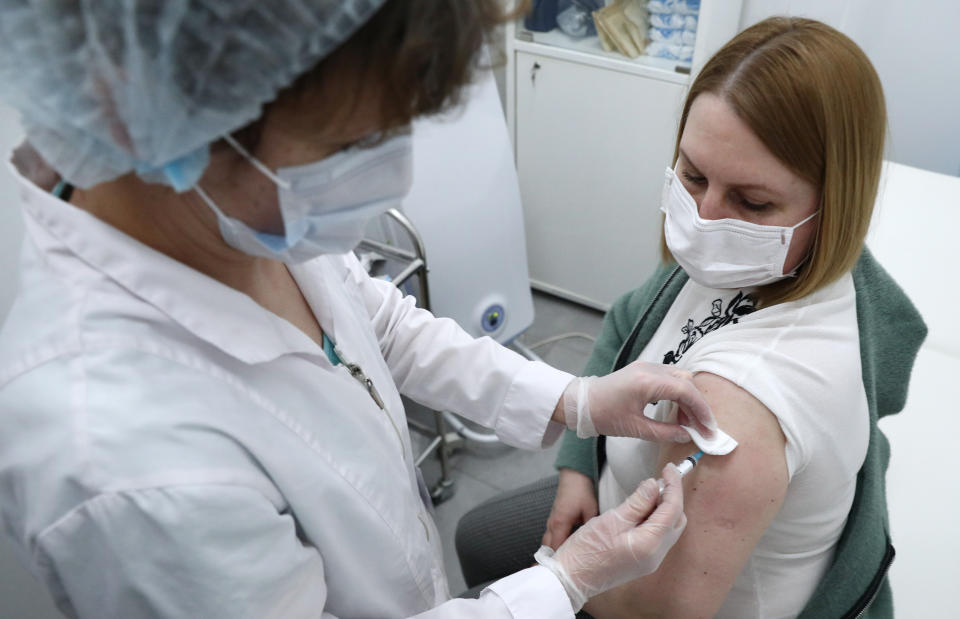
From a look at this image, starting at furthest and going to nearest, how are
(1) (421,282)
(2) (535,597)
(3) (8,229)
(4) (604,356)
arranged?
(1) (421,282) → (4) (604,356) → (3) (8,229) → (2) (535,597)

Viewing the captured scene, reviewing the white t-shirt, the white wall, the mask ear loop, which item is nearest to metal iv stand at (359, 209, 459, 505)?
the white t-shirt

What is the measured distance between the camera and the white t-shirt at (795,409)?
965mm

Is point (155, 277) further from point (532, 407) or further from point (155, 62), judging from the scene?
point (532, 407)

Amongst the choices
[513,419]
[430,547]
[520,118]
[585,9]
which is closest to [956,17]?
[585,9]

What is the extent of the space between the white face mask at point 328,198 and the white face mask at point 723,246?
0.54 metres

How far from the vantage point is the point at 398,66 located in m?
0.57

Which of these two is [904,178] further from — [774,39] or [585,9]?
[774,39]

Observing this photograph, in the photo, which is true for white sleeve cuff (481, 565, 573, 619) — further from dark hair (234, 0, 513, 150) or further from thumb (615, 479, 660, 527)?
dark hair (234, 0, 513, 150)

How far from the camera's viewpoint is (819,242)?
1.02 meters

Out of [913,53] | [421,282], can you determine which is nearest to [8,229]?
[421,282]

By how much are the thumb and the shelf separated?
1.63 metres

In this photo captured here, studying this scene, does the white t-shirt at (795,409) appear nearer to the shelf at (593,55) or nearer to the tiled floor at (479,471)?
the tiled floor at (479,471)

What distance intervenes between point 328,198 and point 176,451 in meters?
0.28

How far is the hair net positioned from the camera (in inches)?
20.2
